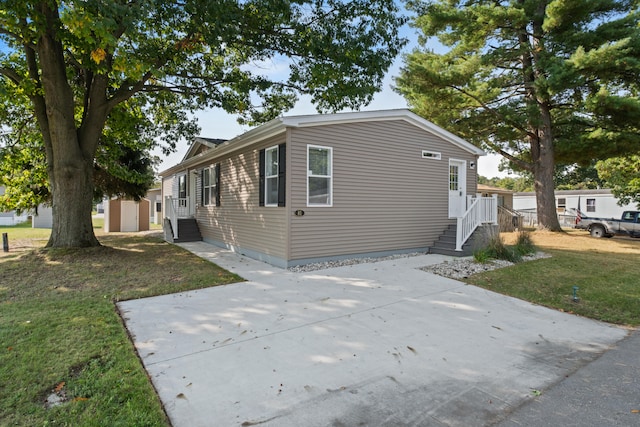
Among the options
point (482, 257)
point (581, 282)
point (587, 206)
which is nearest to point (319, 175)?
point (482, 257)

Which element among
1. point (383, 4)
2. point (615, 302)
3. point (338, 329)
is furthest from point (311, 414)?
point (383, 4)

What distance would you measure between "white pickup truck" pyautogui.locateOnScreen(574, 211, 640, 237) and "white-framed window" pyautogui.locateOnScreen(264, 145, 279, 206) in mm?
16093

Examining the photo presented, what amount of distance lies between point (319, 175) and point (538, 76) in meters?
11.5

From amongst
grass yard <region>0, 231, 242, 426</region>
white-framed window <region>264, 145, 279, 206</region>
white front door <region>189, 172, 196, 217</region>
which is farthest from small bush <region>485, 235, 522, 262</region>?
white front door <region>189, 172, 196, 217</region>

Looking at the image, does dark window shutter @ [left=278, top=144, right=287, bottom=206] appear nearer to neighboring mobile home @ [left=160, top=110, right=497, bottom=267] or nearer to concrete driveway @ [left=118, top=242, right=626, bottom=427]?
neighboring mobile home @ [left=160, top=110, right=497, bottom=267]

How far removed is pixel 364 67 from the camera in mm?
9492

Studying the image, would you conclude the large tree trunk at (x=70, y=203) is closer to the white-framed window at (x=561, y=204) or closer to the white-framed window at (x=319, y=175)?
the white-framed window at (x=319, y=175)

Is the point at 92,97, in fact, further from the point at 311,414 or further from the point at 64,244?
the point at 311,414

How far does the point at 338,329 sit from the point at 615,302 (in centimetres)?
452

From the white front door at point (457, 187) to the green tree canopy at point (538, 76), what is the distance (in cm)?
484

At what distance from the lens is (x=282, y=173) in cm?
753

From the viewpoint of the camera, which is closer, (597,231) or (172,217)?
(172,217)

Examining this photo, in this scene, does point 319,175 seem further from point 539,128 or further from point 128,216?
point 128,216

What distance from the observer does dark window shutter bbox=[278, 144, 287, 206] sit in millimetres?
7453
